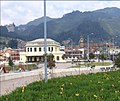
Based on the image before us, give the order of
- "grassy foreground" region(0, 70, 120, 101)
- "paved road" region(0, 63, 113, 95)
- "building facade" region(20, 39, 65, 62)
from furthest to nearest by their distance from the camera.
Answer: "building facade" region(20, 39, 65, 62) < "paved road" region(0, 63, 113, 95) < "grassy foreground" region(0, 70, 120, 101)

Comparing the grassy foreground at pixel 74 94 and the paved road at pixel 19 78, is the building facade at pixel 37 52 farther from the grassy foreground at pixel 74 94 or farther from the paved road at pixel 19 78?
the grassy foreground at pixel 74 94

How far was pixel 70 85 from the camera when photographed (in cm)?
894

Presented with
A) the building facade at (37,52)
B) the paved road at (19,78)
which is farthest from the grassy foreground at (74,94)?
the building facade at (37,52)

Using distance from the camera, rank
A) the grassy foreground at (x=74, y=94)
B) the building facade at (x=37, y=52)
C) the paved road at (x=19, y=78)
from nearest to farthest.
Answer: the grassy foreground at (x=74, y=94)
the paved road at (x=19, y=78)
the building facade at (x=37, y=52)

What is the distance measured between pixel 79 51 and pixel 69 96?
142m

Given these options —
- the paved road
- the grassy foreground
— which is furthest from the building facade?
the grassy foreground

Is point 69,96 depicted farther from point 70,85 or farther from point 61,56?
point 61,56

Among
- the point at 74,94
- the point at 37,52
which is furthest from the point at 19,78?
the point at 37,52

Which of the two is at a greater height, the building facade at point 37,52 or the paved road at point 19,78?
the building facade at point 37,52

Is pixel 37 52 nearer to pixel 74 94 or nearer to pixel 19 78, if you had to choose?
pixel 19 78

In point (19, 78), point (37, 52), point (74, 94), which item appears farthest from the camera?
point (37, 52)

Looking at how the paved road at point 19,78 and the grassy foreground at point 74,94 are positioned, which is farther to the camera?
the paved road at point 19,78

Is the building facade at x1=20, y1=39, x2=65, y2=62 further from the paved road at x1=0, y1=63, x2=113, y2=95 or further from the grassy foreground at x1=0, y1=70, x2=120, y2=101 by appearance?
the grassy foreground at x1=0, y1=70, x2=120, y2=101

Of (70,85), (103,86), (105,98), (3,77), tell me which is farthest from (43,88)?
(3,77)
